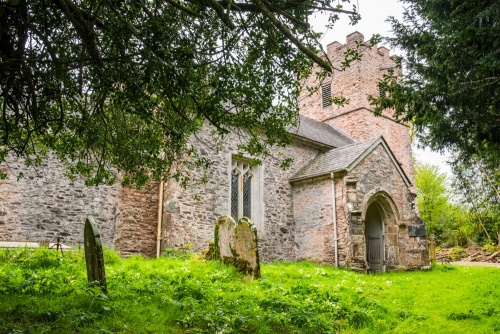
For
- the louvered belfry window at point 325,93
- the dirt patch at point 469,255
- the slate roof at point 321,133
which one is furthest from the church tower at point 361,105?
the dirt patch at point 469,255

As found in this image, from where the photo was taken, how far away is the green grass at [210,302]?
190 inches

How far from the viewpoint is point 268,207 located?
49.4 feet

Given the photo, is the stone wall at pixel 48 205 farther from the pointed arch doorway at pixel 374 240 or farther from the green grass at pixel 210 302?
the pointed arch doorway at pixel 374 240

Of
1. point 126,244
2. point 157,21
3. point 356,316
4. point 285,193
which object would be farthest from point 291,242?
point 157,21

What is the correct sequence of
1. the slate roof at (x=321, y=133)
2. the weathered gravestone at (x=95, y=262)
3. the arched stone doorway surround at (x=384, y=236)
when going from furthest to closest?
the slate roof at (x=321, y=133) → the arched stone doorway surround at (x=384, y=236) → the weathered gravestone at (x=95, y=262)

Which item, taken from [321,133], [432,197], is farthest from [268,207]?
[432,197]

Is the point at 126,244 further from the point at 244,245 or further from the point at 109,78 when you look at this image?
the point at 109,78

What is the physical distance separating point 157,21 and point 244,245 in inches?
229

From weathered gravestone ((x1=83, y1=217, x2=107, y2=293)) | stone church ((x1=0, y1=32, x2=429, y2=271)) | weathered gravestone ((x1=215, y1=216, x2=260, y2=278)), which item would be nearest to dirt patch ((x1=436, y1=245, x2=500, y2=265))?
stone church ((x1=0, y1=32, x2=429, y2=271))

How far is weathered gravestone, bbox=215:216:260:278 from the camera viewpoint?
8898 mm

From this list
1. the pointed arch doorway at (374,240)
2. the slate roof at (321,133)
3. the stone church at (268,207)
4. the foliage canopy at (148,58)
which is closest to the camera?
the foliage canopy at (148,58)

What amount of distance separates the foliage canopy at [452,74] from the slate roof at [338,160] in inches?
215

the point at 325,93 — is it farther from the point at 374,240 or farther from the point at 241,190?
the point at 241,190

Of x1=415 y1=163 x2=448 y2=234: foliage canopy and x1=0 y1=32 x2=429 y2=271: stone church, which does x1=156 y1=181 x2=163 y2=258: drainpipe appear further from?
x1=415 y1=163 x2=448 y2=234: foliage canopy
